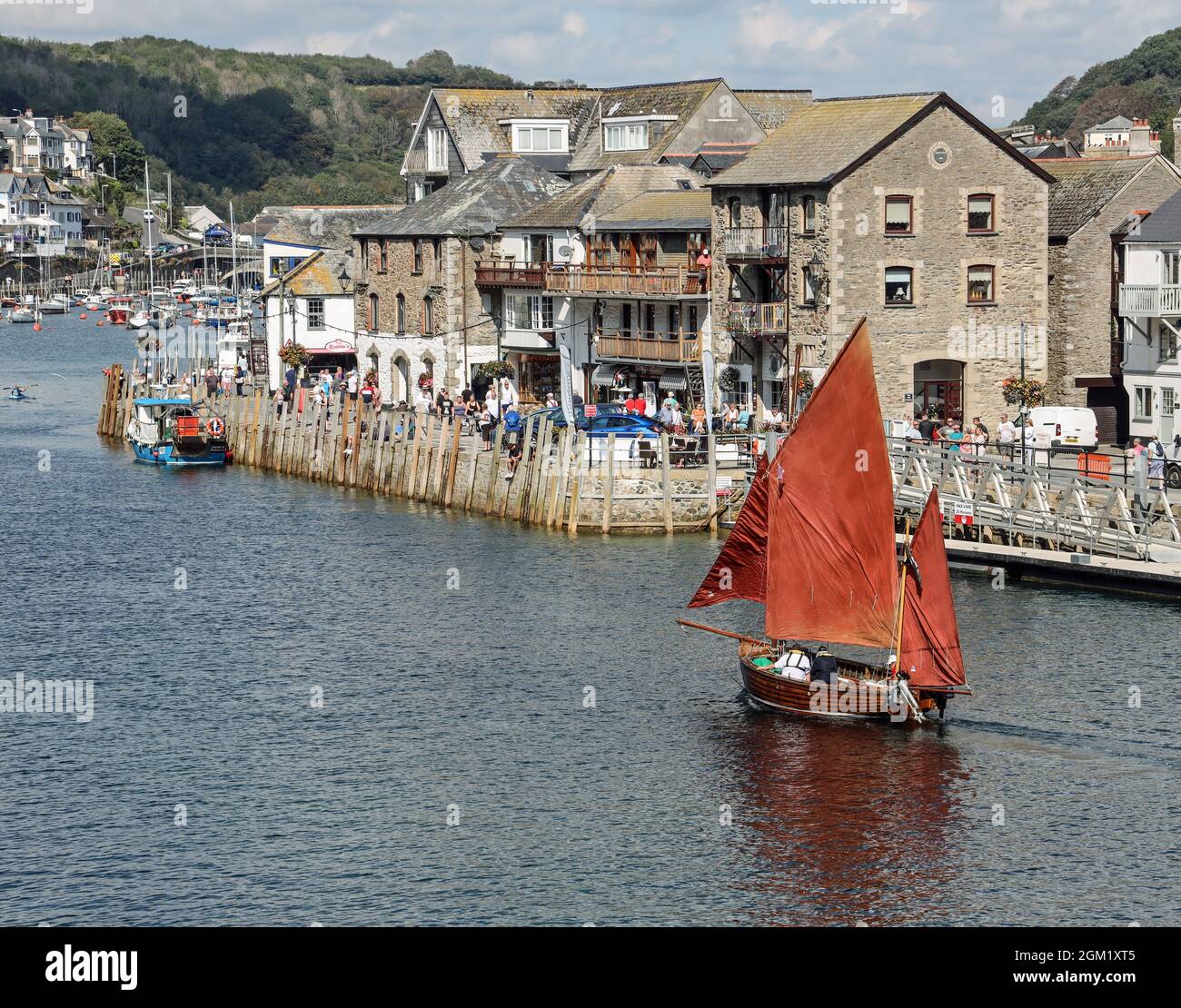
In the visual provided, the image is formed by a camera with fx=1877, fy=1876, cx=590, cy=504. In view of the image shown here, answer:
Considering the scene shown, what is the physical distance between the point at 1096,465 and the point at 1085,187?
22.5 meters

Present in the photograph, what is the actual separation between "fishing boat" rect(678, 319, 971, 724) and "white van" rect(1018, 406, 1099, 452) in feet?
86.0

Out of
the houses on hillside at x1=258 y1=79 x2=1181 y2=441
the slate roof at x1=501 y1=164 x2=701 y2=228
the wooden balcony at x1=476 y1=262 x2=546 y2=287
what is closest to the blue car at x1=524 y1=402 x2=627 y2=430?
the houses on hillside at x1=258 y1=79 x2=1181 y2=441

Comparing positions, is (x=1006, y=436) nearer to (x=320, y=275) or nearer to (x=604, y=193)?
(x=604, y=193)

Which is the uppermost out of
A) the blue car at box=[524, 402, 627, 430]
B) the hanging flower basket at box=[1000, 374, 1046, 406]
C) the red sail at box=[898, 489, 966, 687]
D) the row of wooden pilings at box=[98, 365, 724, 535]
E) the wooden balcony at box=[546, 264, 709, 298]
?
the wooden balcony at box=[546, 264, 709, 298]

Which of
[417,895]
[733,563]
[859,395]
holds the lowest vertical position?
[417,895]

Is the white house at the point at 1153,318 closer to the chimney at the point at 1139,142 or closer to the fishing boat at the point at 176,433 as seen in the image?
the chimney at the point at 1139,142

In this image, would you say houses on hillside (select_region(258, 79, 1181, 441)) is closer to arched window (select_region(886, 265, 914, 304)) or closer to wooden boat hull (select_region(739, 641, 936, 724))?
arched window (select_region(886, 265, 914, 304))

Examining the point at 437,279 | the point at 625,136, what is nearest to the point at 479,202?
the point at 437,279

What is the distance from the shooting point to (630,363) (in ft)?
285

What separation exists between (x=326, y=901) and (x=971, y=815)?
12702 millimetres

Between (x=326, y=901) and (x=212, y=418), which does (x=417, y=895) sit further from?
(x=212, y=418)

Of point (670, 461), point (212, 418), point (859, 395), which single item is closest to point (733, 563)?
point (859, 395)

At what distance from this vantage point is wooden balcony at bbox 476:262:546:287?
92.9 meters

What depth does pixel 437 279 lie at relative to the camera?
98500 mm
